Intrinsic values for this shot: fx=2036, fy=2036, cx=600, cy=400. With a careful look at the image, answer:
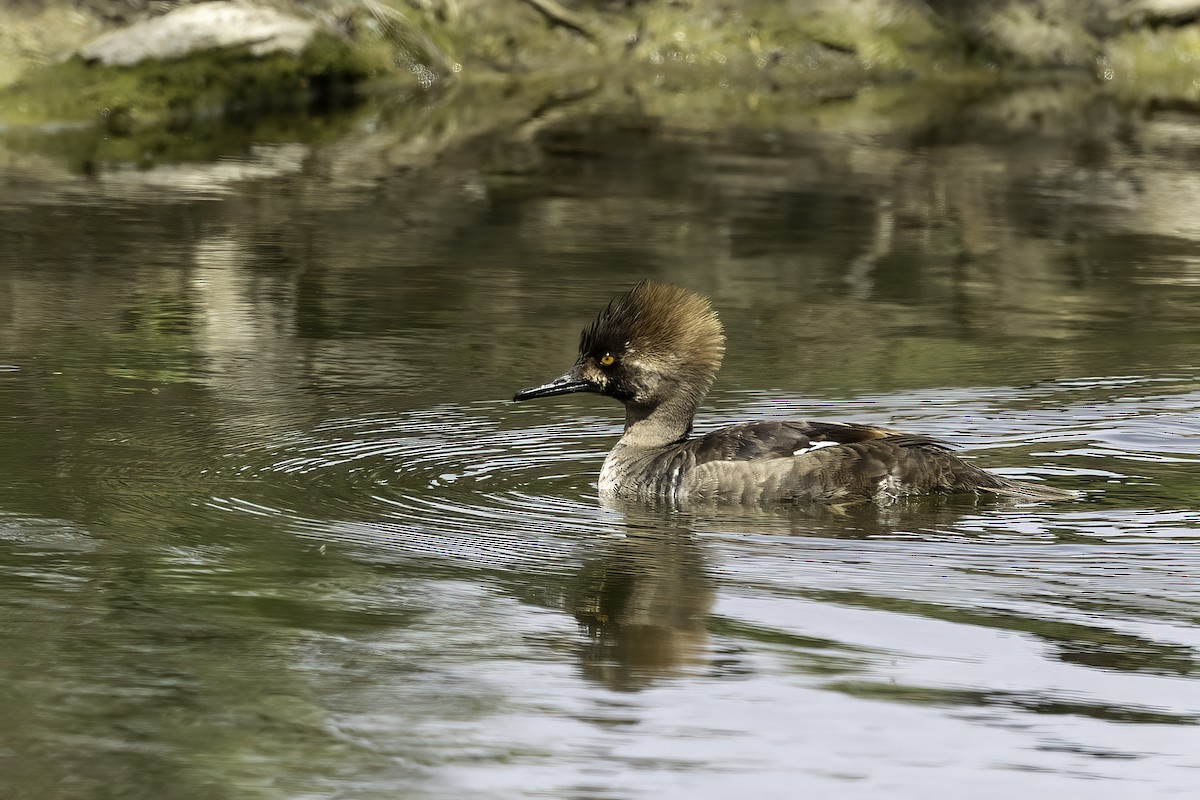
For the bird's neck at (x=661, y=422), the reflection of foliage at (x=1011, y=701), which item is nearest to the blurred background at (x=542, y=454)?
the reflection of foliage at (x=1011, y=701)

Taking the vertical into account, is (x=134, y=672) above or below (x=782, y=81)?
below

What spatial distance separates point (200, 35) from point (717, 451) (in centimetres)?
1578

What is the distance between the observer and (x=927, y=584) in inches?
276

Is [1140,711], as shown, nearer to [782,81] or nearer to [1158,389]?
[1158,389]

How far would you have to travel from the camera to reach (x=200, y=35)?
2270cm

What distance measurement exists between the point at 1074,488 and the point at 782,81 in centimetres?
1967

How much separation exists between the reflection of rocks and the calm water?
0.02 m

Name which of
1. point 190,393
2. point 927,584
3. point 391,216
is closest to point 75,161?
point 391,216

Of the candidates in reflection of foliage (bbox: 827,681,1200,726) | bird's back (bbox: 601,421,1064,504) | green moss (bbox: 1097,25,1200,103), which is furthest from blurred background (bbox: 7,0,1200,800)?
green moss (bbox: 1097,25,1200,103)

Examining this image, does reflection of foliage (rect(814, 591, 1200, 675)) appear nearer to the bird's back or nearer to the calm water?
the calm water

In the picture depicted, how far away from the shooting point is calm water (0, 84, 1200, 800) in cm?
541

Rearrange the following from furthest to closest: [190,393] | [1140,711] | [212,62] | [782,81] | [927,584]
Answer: [782,81] < [212,62] < [190,393] < [927,584] < [1140,711]

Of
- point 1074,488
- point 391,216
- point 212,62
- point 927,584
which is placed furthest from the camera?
point 212,62

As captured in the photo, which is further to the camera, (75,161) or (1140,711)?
(75,161)
